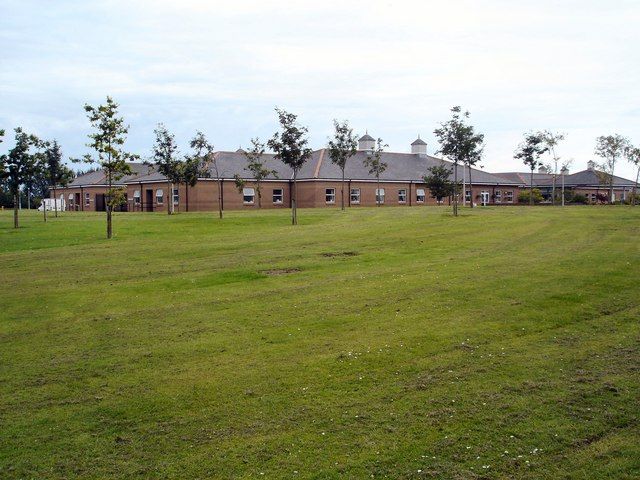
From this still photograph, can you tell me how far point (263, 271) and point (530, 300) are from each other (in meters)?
8.00

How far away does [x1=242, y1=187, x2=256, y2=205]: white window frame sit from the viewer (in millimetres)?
71438

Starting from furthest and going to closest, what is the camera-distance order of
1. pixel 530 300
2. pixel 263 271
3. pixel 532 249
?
pixel 532 249 < pixel 263 271 < pixel 530 300

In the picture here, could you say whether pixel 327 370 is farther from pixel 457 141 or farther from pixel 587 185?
pixel 587 185

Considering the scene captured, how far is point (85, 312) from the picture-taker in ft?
47.3

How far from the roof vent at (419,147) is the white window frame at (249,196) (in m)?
25.9

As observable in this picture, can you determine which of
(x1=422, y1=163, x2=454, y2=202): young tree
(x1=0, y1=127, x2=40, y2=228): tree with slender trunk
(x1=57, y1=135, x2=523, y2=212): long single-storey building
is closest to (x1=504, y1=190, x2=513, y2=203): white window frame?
(x1=57, y1=135, x2=523, y2=212): long single-storey building

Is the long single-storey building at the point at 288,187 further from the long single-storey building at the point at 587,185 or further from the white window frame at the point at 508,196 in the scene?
the long single-storey building at the point at 587,185

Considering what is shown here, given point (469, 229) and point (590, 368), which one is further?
point (469, 229)

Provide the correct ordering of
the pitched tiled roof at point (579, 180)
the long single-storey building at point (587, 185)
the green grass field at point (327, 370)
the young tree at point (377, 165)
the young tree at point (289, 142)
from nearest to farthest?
the green grass field at point (327, 370)
the young tree at point (289, 142)
the young tree at point (377, 165)
the long single-storey building at point (587, 185)
the pitched tiled roof at point (579, 180)

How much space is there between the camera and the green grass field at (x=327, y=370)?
7.62 meters

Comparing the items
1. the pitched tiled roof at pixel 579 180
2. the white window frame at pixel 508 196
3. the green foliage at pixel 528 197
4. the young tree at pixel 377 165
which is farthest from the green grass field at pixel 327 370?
the pitched tiled roof at pixel 579 180

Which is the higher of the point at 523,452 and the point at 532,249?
the point at 532,249

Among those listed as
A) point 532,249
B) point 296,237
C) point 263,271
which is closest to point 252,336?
point 263,271

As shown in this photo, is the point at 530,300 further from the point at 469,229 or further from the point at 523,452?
the point at 469,229
